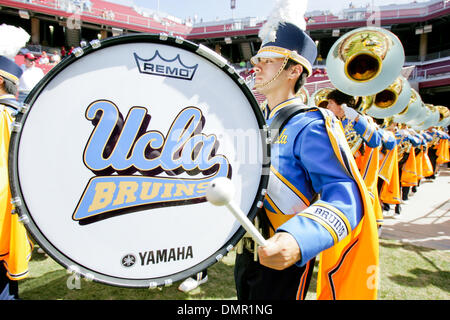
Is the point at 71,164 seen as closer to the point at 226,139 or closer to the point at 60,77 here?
the point at 60,77

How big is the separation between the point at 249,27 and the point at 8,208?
30547 mm

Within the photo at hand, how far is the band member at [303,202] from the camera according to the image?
3.22 feet

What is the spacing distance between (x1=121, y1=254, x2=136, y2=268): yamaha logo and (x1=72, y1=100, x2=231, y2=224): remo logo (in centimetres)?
14

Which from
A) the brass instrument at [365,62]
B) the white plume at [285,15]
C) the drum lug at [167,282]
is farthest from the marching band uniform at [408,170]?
the drum lug at [167,282]

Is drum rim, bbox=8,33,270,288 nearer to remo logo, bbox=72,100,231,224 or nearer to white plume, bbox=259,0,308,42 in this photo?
remo logo, bbox=72,100,231,224

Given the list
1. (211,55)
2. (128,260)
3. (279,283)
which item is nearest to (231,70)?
(211,55)

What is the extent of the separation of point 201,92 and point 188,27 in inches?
1389

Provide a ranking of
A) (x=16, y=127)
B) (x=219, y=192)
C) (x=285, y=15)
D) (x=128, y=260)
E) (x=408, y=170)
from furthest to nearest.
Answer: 1. (x=408, y=170)
2. (x=285, y=15)
3. (x=128, y=260)
4. (x=16, y=127)
5. (x=219, y=192)

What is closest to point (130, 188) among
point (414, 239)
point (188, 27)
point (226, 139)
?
point (226, 139)

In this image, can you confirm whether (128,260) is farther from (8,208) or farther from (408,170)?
(408,170)

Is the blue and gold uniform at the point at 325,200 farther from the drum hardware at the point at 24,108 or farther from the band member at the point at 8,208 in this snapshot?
the band member at the point at 8,208

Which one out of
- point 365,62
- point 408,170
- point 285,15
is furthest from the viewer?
point 408,170

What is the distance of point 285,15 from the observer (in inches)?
54.7

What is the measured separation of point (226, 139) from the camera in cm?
105
